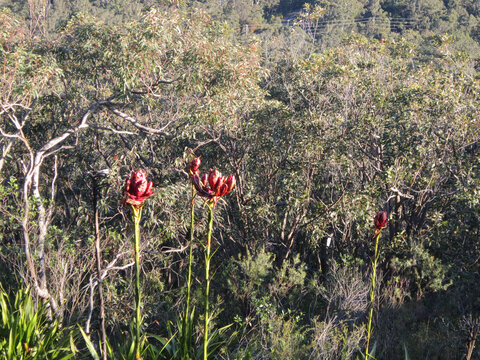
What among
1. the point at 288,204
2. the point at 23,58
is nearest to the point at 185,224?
the point at 288,204

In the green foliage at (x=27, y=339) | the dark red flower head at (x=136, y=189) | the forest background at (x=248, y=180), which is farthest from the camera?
the forest background at (x=248, y=180)

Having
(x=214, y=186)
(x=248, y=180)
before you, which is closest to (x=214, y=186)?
(x=214, y=186)

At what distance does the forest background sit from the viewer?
6707 millimetres

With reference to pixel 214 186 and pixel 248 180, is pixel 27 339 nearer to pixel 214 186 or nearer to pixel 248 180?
pixel 214 186

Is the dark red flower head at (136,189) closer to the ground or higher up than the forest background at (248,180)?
higher up

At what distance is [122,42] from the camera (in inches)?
259

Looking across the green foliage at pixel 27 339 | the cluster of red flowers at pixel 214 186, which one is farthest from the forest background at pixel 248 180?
the cluster of red flowers at pixel 214 186

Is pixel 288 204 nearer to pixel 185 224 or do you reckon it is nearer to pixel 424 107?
pixel 185 224

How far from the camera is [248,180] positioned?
9219mm

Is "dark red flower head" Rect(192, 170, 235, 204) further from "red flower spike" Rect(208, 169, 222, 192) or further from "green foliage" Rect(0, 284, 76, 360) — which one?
"green foliage" Rect(0, 284, 76, 360)

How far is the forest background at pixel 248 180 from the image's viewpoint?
6.71 meters

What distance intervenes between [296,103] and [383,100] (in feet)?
7.52

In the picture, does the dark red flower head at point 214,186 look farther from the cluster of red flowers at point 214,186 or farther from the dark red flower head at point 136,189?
the dark red flower head at point 136,189

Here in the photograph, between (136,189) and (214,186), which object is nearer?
(136,189)
